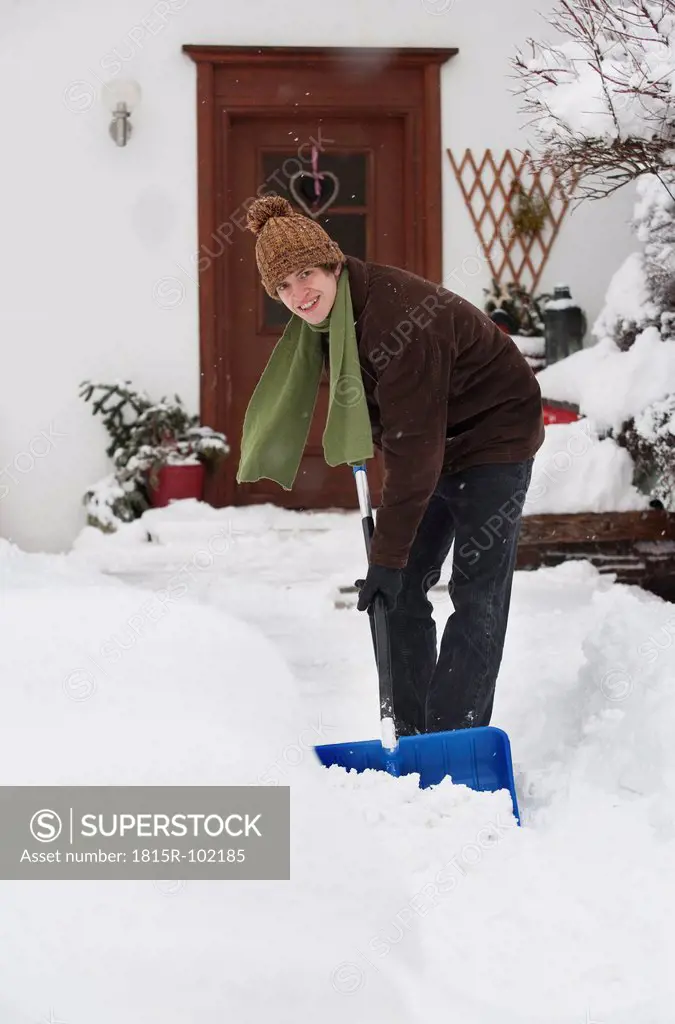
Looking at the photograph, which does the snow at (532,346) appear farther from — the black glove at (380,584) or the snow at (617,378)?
the black glove at (380,584)

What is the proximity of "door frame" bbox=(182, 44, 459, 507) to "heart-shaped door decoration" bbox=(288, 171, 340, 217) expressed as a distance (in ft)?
1.08

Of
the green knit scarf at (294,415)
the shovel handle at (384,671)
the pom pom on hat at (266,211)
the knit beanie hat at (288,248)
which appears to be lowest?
the shovel handle at (384,671)

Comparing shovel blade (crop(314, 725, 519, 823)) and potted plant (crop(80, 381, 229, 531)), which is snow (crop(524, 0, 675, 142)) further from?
potted plant (crop(80, 381, 229, 531))

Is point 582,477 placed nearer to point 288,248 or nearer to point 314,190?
point 314,190

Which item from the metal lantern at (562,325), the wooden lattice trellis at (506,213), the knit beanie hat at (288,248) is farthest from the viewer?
the wooden lattice trellis at (506,213)

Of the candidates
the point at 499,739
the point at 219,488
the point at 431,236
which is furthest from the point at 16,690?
the point at 431,236

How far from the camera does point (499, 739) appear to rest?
229cm

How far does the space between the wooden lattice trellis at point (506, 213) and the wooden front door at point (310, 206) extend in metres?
0.43

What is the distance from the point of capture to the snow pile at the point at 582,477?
14.9ft

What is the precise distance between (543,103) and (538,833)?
258 cm

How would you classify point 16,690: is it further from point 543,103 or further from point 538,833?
point 543,103

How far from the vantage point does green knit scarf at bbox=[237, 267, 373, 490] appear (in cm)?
230

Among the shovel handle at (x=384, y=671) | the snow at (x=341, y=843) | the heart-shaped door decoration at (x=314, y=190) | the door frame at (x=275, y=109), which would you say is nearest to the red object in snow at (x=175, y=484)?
the door frame at (x=275, y=109)

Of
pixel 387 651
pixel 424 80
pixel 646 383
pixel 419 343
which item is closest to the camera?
pixel 419 343
